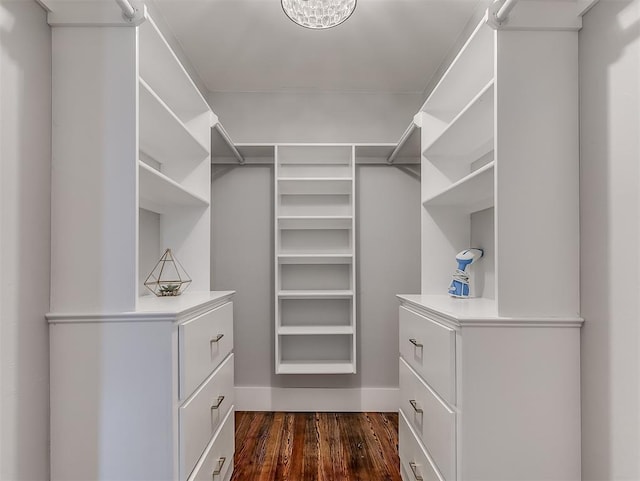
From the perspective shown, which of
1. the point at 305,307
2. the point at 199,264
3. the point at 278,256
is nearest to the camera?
the point at 199,264

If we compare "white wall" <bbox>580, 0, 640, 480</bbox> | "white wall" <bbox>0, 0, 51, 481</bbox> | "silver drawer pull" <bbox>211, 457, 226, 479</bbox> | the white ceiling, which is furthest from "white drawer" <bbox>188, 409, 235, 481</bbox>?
the white ceiling

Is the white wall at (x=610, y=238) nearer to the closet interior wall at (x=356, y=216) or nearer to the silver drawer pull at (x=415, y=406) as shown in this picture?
the silver drawer pull at (x=415, y=406)

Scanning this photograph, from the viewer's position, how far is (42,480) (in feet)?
3.91

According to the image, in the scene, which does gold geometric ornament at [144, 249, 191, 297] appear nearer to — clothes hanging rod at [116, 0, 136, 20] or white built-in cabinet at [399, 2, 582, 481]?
clothes hanging rod at [116, 0, 136, 20]

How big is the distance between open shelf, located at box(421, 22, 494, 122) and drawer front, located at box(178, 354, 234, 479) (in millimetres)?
1664

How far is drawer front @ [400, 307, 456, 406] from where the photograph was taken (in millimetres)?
1270

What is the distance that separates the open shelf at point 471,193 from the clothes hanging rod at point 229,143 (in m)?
1.26

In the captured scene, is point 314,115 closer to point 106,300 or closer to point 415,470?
point 106,300

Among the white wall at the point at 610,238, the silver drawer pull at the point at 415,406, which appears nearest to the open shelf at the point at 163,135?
the white wall at the point at 610,238

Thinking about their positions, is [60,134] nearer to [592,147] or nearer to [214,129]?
[214,129]

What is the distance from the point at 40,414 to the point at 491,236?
195 centimetres

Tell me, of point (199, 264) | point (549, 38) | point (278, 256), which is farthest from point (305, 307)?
point (549, 38)

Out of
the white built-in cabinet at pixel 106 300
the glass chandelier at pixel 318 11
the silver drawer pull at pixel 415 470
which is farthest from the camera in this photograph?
the glass chandelier at pixel 318 11

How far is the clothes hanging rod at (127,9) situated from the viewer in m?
1.15
